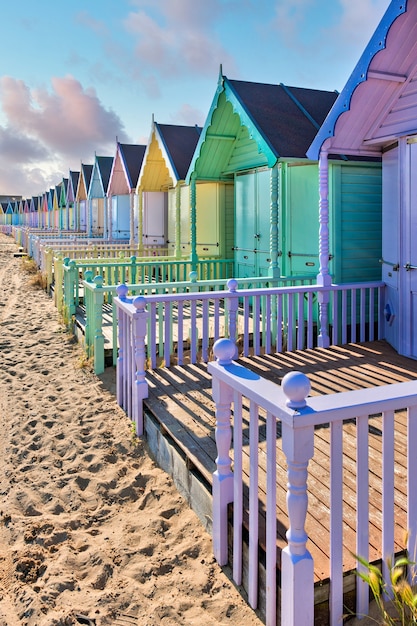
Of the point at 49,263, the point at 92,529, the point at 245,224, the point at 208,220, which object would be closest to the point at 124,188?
the point at 49,263

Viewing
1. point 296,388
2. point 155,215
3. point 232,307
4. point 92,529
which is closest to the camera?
point 296,388

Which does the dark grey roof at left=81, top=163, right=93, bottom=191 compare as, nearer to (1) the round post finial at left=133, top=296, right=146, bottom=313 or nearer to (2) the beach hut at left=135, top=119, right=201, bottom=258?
(2) the beach hut at left=135, top=119, right=201, bottom=258

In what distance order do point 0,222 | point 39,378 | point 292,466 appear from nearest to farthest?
point 292,466 < point 39,378 < point 0,222

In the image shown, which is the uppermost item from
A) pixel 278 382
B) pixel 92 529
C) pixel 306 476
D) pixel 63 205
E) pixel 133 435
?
pixel 63 205

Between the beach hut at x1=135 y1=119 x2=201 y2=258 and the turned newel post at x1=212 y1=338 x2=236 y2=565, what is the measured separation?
1080cm

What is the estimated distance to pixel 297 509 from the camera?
227 cm

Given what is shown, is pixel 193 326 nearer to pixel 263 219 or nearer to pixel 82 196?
pixel 263 219

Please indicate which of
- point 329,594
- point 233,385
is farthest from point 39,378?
point 329,594

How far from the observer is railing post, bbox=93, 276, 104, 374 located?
23.9 ft

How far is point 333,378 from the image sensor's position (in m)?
5.84

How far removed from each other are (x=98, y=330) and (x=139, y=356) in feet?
7.18

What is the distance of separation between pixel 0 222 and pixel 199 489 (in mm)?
108766

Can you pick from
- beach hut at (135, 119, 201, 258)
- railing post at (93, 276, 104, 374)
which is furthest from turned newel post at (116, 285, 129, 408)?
beach hut at (135, 119, 201, 258)

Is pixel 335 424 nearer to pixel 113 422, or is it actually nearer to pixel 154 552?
pixel 154 552
